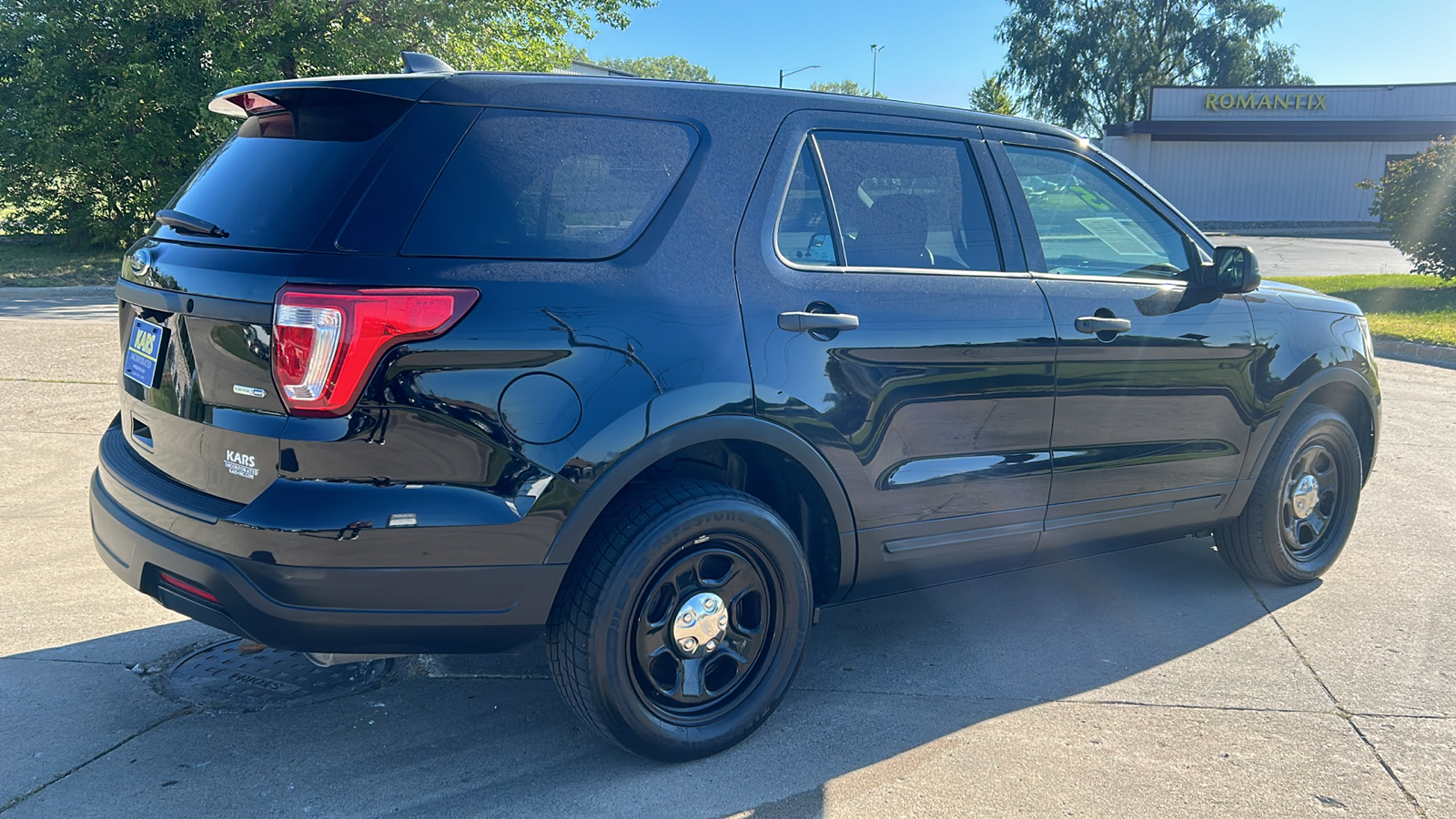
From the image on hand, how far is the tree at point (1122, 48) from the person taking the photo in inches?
1962

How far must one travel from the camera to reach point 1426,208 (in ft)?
51.8

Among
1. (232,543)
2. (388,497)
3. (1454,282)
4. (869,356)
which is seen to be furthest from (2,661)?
(1454,282)

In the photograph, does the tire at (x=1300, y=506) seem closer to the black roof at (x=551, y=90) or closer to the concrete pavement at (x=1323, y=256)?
the black roof at (x=551, y=90)

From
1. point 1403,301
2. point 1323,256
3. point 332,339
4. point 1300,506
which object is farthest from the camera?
point 1323,256

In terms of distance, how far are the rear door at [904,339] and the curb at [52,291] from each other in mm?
13162

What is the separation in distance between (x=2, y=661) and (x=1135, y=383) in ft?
13.0

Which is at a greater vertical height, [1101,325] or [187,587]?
[1101,325]

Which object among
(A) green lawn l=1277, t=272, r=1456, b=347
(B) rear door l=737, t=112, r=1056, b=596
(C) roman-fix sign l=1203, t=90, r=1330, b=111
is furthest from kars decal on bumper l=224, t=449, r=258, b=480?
(C) roman-fix sign l=1203, t=90, r=1330, b=111

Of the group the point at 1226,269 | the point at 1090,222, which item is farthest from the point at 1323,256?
the point at 1090,222

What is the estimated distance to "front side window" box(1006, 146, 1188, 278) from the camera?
155 inches

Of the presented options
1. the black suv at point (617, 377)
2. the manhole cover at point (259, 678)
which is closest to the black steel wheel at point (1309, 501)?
the black suv at point (617, 377)

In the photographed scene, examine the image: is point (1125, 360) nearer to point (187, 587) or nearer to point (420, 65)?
point (420, 65)

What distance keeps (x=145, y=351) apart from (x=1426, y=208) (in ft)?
56.5

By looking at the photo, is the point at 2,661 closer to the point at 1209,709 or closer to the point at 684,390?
the point at 684,390
